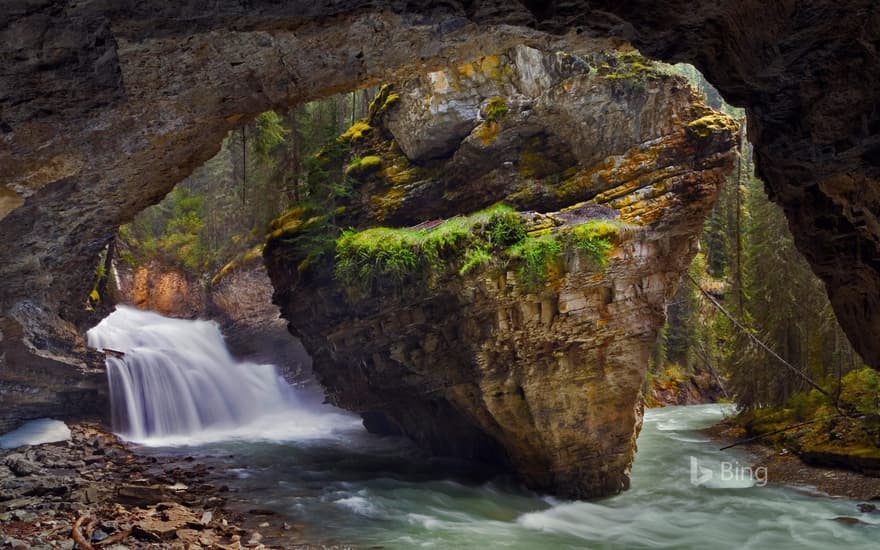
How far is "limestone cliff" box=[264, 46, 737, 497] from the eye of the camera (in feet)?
34.1

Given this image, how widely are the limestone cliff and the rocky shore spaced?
4.44m

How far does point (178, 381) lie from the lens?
66.6ft

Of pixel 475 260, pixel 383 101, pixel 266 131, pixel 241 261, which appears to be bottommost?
pixel 475 260

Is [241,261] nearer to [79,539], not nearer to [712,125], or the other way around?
[79,539]

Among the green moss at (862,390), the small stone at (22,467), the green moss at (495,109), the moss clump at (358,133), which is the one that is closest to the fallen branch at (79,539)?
the small stone at (22,467)

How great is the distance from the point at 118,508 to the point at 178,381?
1214 centimetres

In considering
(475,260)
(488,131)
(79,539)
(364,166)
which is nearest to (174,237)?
(364,166)

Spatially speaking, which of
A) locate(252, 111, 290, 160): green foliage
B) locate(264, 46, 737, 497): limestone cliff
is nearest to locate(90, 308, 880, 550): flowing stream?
locate(264, 46, 737, 497): limestone cliff

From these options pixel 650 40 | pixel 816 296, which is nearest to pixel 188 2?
pixel 650 40

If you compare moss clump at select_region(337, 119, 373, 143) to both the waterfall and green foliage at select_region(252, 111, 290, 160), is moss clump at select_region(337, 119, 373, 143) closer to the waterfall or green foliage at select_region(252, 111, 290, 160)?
green foliage at select_region(252, 111, 290, 160)

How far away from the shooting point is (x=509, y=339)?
414 inches

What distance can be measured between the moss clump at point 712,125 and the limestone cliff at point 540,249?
2cm

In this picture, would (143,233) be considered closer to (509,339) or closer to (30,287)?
(30,287)

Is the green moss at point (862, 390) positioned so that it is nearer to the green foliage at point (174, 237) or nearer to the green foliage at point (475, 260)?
the green foliage at point (475, 260)
